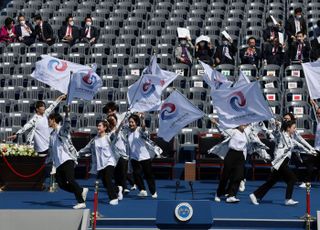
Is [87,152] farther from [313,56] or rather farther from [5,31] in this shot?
[5,31]

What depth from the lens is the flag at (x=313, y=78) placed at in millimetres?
16094

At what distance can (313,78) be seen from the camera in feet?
53.2

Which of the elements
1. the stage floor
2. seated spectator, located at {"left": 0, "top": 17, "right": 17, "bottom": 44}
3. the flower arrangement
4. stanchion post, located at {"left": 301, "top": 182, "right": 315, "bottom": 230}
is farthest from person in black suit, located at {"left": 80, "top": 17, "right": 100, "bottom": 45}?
stanchion post, located at {"left": 301, "top": 182, "right": 315, "bottom": 230}

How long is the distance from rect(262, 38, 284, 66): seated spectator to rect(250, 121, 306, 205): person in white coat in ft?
21.3

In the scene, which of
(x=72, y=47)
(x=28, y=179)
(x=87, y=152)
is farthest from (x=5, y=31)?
(x=87, y=152)

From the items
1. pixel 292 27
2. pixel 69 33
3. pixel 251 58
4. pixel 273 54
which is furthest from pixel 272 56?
pixel 69 33

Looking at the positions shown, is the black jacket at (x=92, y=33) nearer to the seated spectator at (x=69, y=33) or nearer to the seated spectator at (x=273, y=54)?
the seated spectator at (x=69, y=33)

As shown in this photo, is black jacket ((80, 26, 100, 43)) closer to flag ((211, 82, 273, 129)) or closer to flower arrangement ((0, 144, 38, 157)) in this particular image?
flower arrangement ((0, 144, 38, 157))

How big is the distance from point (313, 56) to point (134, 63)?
475 cm

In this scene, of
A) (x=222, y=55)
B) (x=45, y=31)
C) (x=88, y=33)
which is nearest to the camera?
(x=222, y=55)

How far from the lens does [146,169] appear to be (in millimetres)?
15781

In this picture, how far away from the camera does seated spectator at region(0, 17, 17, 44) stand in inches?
958

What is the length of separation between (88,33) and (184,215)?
13458 millimetres

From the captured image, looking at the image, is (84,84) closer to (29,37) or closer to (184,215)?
(184,215)
